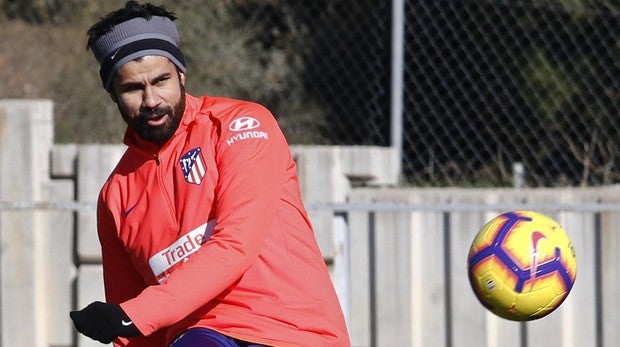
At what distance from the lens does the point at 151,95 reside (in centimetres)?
395

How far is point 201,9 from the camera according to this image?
9242 millimetres

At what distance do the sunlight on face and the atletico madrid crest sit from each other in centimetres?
10

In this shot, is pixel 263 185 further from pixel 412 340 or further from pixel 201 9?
pixel 201 9

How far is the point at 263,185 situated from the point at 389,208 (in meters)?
2.98

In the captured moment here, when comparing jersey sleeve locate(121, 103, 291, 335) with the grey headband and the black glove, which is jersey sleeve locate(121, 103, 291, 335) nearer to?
the black glove

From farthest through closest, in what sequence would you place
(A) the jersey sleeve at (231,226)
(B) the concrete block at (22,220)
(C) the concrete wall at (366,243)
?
1. (B) the concrete block at (22,220)
2. (C) the concrete wall at (366,243)
3. (A) the jersey sleeve at (231,226)

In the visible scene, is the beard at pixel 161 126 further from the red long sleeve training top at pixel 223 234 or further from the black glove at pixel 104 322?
the black glove at pixel 104 322

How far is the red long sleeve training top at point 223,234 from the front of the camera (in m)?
3.72

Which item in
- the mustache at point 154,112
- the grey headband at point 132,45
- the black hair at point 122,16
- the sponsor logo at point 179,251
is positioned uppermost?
the black hair at point 122,16

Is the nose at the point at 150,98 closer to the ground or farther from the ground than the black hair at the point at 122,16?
closer to the ground

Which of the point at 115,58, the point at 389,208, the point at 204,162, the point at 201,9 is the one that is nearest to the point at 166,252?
the point at 204,162

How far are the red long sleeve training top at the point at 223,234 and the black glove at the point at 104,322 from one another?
0.14 feet

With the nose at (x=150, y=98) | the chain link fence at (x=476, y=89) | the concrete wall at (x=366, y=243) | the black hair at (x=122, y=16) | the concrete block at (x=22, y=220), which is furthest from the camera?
the chain link fence at (x=476, y=89)

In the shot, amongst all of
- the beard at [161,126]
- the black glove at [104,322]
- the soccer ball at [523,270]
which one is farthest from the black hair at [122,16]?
the soccer ball at [523,270]
